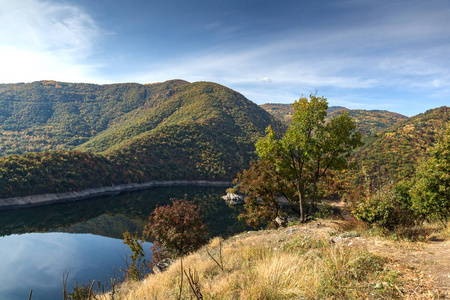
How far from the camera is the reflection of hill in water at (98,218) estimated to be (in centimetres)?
4125

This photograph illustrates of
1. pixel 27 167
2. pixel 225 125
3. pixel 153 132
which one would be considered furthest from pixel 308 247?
pixel 225 125

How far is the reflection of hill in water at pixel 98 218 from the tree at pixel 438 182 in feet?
102

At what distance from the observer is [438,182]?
13.8 m

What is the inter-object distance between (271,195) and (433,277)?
14760mm

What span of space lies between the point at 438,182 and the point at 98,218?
182ft

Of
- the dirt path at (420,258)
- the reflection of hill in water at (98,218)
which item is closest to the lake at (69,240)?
the reflection of hill in water at (98,218)

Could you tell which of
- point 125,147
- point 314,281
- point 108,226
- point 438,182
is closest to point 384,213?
point 314,281

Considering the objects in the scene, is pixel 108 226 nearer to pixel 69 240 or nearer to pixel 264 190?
pixel 69 240

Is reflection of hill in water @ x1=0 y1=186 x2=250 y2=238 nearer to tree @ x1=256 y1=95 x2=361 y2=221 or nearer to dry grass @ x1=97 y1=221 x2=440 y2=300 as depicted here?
tree @ x1=256 y1=95 x2=361 y2=221

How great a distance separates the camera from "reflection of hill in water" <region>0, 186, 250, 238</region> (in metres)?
41.2

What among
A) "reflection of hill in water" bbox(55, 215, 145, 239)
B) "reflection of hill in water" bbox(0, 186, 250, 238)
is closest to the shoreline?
"reflection of hill in water" bbox(0, 186, 250, 238)

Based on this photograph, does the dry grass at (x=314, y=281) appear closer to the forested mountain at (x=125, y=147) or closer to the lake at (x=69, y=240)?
the lake at (x=69, y=240)

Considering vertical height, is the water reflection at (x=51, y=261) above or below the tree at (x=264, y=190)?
below

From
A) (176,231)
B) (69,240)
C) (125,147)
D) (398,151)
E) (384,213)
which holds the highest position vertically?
(398,151)
